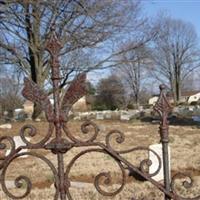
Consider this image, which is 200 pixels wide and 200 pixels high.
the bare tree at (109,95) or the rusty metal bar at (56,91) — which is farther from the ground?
the bare tree at (109,95)

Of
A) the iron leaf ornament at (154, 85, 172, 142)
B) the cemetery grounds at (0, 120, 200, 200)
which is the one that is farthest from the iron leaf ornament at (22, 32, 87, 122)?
the cemetery grounds at (0, 120, 200, 200)

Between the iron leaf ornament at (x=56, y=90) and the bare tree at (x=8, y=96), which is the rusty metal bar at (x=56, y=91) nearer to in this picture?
the iron leaf ornament at (x=56, y=90)

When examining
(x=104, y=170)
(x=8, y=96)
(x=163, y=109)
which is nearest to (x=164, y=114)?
(x=163, y=109)

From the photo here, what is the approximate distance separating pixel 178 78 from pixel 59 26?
52725 millimetres

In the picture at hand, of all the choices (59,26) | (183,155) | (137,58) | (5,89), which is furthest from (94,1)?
(5,89)

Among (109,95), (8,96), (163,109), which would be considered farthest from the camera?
(109,95)

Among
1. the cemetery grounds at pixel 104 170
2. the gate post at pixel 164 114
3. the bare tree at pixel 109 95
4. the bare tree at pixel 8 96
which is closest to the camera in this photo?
the gate post at pixel 164 114

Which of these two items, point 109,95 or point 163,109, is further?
point 109,95

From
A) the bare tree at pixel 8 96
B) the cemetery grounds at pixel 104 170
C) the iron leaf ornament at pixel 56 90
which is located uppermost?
the bare tree at pixel 8 96

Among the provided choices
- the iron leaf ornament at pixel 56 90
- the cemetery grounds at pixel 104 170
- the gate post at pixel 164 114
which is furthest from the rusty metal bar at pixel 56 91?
the cemetery grounds at pixel 104 170

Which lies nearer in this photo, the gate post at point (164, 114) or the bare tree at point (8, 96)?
the gate post at point (164, 114)

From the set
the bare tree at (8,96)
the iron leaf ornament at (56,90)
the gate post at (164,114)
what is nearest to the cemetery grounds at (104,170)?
the gate post at (164,114)

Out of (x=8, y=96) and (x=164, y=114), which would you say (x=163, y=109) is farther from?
(x=8, y=96)

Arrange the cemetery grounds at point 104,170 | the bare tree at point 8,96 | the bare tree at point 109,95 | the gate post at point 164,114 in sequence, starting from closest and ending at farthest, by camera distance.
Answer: the gate post at point 164,114, the cemetery grounds at point 104,170, the bare tree at point 8,96, the bare tree at point 109,95
